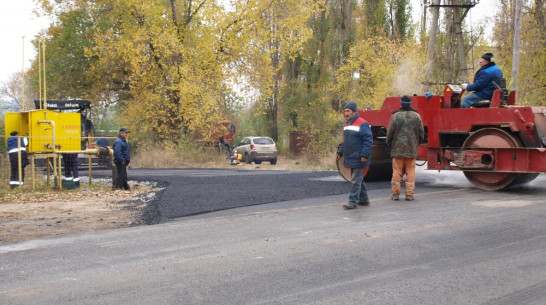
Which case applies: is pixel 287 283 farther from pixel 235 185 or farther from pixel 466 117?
pixel 235 185

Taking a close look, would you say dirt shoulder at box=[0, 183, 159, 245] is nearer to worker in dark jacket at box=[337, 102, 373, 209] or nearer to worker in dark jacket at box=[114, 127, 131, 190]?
worker in dark jacket at box=[114, 127, 131, 190]

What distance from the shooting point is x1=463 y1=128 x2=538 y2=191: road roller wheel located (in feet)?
35.3

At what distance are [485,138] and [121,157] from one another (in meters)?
8.97

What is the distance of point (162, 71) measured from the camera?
28547mm

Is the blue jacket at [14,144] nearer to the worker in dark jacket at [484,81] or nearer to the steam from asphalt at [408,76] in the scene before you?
the worker in dark jacket at [484,81]

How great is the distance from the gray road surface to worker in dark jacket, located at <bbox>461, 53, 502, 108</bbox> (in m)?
3.26

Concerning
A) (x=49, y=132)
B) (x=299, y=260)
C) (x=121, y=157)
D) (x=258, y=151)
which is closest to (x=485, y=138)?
(x=299, y=260)

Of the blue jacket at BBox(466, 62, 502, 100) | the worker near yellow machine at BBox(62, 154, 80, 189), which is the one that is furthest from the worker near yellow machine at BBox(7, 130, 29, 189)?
the blue jacket at BBox(466, 62, 502, 100)

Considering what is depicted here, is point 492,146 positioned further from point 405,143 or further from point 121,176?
point 121,176

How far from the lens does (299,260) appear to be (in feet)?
19.1

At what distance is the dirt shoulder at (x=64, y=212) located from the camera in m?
8.08

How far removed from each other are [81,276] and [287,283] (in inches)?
77.5

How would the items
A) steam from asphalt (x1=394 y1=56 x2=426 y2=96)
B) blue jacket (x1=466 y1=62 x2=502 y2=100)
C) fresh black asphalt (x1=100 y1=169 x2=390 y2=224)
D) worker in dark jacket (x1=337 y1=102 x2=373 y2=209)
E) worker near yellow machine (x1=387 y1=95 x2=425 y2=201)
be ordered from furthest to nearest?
steam from asphalt (x1=394 y1=56 x2=426 y2=96) < blue jacket (x1=466 y1=62 x2=502 y2=100) < worker near yellow machine (x1=387 y1=95 x2=425 y2=201) < fresh black asphalt (x1=100 y1=169 x2=390 y2=224) < worker in dark jacket (x1=337 y1=102 x2=373 y2=209)

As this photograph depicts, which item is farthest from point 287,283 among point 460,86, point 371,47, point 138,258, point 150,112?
point 371,47
